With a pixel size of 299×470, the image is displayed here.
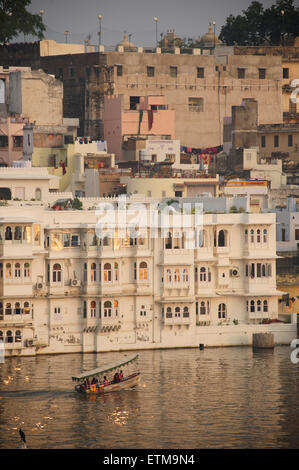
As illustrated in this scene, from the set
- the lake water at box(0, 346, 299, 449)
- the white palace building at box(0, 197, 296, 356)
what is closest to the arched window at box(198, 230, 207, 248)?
the white palace building at box(0, 197, 296, 356)

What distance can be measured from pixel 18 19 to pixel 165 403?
35042mm

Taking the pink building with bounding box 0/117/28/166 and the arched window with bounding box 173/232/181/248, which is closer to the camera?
the arched window with bounding box 173/232/181/248

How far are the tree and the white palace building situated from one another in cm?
1747

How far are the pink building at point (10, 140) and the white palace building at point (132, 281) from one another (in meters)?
20.6

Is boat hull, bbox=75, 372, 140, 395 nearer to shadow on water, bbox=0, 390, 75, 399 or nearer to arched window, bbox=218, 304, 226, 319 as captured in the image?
shadow on water, bbox=0, 390, 75, 399

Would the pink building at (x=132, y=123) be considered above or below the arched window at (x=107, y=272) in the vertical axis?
above

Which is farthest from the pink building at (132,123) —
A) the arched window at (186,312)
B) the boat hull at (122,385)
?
the boat hull at (122,385)

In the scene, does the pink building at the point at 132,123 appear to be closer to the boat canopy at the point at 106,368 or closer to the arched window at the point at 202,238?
the arched window at the point at 202,238

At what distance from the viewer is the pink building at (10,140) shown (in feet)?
299

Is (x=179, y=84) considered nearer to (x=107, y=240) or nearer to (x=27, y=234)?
(x=107, y=240)

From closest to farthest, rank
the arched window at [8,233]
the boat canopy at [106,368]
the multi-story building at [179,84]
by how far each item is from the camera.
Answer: the boat canopy at [106,368] → the arched window at [8,233] → the multi-story building at [179,84]

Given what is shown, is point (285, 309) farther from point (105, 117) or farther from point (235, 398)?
point (105, 117)

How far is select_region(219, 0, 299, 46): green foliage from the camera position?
12388 cm

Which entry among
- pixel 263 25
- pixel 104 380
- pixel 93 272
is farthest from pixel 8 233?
pixel 263 25
